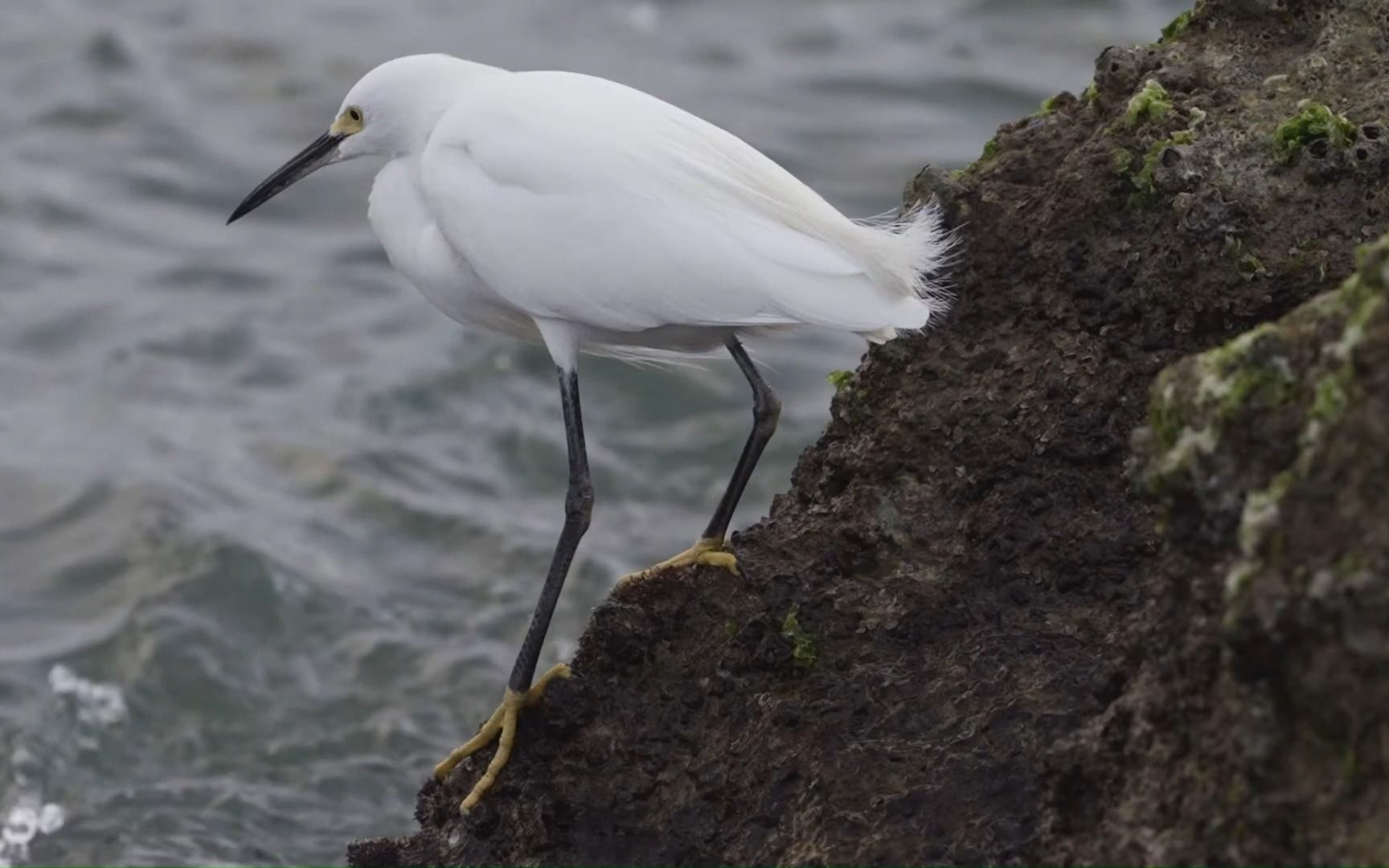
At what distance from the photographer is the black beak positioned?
480 centimetres

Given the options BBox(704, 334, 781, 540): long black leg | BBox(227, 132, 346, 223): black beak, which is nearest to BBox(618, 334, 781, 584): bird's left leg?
BBox(704, 334, 781, 540): long black leg

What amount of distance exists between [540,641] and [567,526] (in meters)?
0.35

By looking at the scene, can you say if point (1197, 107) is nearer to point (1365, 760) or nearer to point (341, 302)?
point (1365, 760)

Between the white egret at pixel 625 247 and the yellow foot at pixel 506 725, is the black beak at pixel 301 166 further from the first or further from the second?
the yellow foot at pixel 506 725

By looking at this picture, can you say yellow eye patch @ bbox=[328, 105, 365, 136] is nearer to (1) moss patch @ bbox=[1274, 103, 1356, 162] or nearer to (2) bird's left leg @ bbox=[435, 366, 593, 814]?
(2) bird's left leg @ bbox=[435, 366, 593, 814]

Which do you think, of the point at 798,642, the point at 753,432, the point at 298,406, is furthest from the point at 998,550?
the point at 298,406

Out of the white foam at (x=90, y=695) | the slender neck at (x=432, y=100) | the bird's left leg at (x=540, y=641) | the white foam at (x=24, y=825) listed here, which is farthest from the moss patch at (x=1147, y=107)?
the white foam at (x=90, y=695)

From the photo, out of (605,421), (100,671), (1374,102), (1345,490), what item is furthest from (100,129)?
(1345,490)

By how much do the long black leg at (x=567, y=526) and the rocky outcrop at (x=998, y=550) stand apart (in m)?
0.22

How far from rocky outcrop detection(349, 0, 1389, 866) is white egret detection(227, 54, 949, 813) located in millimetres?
135

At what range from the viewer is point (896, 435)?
147 inches

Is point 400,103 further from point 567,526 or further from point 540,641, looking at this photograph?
point 540,641

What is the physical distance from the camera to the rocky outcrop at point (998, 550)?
10.6 ft

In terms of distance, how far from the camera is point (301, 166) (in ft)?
16.2
